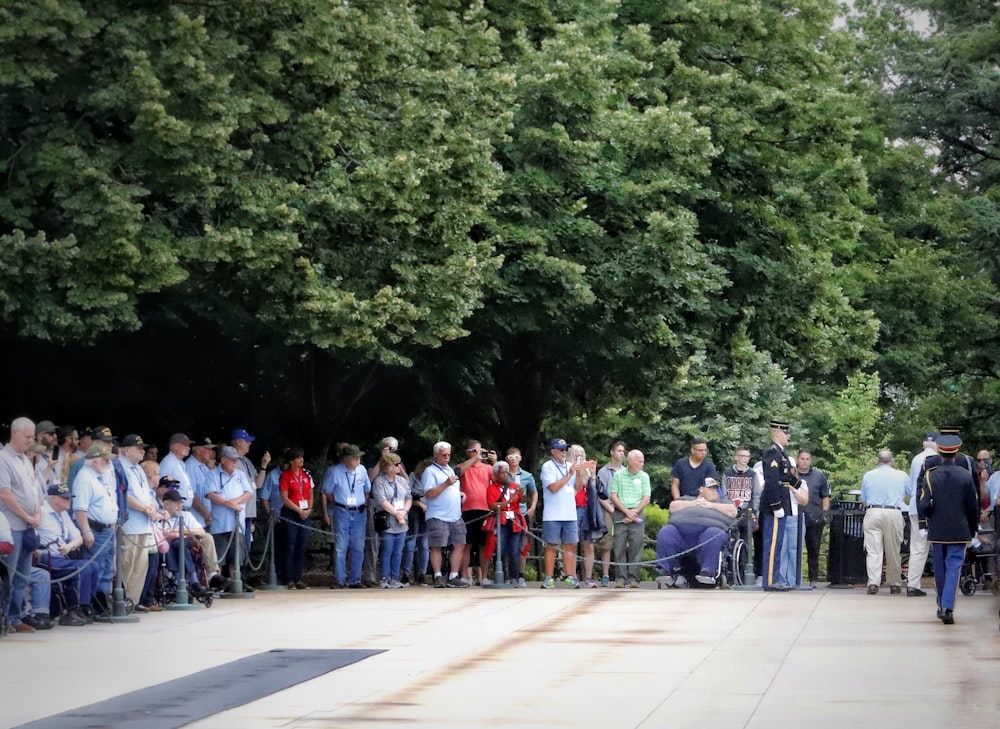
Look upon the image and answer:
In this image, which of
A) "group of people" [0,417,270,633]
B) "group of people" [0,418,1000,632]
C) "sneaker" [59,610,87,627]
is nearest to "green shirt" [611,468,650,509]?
Answer: "group of people" [0,418,1000,632]

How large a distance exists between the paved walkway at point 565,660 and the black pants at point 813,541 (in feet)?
8.46

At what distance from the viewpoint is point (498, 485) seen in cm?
2583

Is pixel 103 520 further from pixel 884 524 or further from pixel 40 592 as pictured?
pixel 884 524

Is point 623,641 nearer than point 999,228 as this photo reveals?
Yes

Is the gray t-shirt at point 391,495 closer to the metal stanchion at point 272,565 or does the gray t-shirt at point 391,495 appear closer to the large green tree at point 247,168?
the metal stanchion at point 272,565

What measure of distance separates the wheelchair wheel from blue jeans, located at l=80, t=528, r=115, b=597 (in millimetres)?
9218

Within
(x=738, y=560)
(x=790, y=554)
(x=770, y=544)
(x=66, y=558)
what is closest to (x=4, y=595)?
(x=66, y=558)

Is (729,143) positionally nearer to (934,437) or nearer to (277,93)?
(277,93)

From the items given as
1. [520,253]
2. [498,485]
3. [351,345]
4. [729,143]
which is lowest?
[498,485]

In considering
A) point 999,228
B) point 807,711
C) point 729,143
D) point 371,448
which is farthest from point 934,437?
point 999,228

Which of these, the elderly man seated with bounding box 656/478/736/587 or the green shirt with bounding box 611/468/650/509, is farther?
the green shirt with bounding box 611/468/650/509

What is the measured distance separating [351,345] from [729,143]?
10053 mm

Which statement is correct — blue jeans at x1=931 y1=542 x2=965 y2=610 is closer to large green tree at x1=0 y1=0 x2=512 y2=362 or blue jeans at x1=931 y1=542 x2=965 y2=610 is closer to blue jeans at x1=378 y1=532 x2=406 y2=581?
blue jeans at x1=378 y1=532 x2=406 y2=581

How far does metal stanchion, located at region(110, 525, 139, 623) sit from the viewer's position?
1922 centimetres
